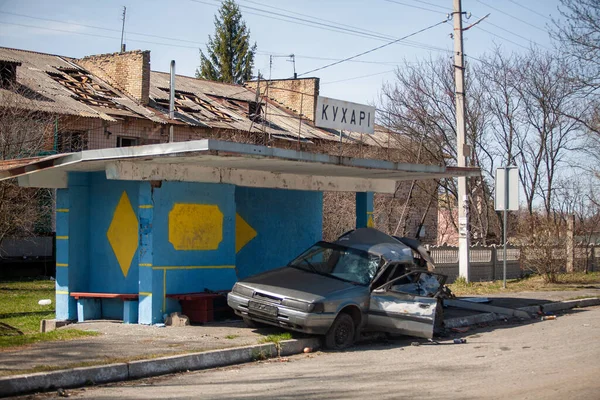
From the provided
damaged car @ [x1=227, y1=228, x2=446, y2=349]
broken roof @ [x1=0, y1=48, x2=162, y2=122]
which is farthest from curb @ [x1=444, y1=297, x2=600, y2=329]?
broken roof @ [x1=0, y1=48, x2=162, y2=122]

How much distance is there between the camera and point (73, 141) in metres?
27.3

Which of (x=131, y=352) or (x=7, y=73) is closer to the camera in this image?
(x=131, y=352)

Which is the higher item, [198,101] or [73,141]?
[198,101]

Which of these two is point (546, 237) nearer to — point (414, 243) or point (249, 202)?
point (414, 243)

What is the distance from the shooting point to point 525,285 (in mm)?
21516

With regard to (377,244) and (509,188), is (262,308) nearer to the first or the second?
(377,244)

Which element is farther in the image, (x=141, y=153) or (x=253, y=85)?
(x=253, y=85)

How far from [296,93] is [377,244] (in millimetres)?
27574

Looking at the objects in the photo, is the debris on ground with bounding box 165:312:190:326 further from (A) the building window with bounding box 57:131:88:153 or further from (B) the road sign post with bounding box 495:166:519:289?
(A) the building window with bounding box 57:131:88:153

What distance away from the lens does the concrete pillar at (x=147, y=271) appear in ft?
39.0

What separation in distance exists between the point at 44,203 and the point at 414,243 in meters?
16.7

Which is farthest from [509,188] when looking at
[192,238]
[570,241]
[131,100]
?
[131,100]

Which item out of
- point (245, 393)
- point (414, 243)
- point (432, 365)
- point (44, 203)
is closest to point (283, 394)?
point (245, 393)

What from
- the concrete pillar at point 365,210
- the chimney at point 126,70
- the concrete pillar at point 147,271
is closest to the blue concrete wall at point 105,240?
the concrete pillar at point 147,271
